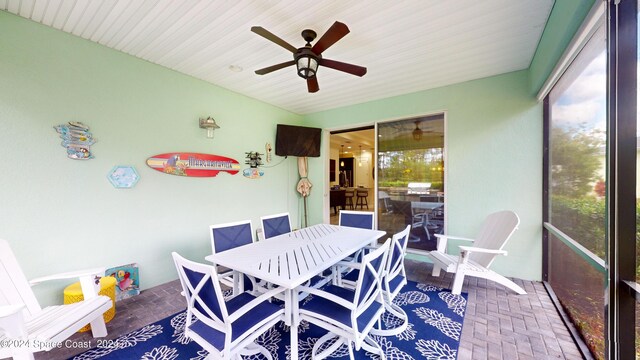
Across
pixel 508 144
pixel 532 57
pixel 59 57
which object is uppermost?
pixel 532 57

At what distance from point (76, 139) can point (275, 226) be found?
91.6 inches

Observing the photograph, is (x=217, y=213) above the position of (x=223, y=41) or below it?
below

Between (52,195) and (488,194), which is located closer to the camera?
(52,195)

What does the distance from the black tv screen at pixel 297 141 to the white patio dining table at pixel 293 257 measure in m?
2.18

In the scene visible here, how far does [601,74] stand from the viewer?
1.69m

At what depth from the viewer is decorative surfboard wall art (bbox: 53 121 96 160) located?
235 cm

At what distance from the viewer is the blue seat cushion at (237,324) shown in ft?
4.64

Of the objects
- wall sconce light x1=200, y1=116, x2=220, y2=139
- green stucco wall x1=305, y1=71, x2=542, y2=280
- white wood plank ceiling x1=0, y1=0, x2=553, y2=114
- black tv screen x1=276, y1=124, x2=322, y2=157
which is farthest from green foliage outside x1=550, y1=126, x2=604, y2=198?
wall sconce light x1=200, y1=116, x2=220, y2=139

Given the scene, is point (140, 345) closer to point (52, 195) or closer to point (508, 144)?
point (52, 195)

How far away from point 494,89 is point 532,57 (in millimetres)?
549

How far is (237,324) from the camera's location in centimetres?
153

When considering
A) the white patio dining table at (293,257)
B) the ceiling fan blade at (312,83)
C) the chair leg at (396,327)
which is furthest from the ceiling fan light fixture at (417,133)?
the chair leg at (396,327)

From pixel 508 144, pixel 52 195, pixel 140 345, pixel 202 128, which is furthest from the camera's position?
pixel 202 128

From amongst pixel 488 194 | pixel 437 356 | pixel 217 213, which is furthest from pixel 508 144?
pixel 217 213
